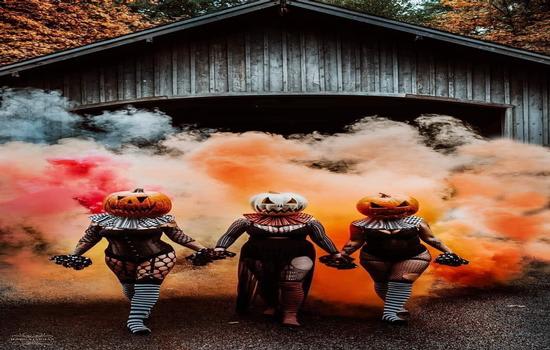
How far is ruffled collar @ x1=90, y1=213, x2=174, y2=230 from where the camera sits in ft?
15.4

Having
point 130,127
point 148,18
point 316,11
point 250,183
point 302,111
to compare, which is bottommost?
point 250,183

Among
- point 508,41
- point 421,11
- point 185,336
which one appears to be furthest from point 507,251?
point 421,11

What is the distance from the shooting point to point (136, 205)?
15.4 ft

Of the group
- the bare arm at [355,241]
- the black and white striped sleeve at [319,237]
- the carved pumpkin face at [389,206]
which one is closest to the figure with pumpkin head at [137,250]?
the black and white striped sleeve at [319,237]

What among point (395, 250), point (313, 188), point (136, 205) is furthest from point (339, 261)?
point (313, 188)

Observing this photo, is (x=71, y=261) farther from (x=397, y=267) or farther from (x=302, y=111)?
(x=302, y=111)

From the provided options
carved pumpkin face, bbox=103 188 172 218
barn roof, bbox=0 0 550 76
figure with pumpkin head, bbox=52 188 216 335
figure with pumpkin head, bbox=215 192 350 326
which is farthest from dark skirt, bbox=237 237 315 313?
barn roof, bbox=0 0 550 76

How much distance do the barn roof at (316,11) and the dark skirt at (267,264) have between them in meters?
3.85

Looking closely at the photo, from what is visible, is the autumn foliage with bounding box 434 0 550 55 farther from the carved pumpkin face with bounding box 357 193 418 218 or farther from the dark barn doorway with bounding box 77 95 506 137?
the carved pumpkin face with bounding box 357 193 418 218

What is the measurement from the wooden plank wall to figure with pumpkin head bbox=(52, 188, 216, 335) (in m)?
3.51

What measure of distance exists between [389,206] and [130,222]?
7.59 feet

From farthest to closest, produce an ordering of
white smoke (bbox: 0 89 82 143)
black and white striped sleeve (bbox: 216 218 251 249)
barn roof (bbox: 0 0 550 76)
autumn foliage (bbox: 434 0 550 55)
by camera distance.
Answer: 1. autumn foliage (bbox: 434 0 550 55)
2. white smoke (bbox: 0 89 82 143)
3. barn roof (bbox: 0 0 550 76)
4. black and white striped sleeve (bbox: 216 218 251 249)

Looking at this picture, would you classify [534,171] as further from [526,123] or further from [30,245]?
[30,245]

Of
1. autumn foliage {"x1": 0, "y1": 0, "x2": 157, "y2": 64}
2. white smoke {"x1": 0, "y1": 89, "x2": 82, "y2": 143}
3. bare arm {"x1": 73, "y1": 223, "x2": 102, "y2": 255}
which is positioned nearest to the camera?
bare arm {"x1": 73, "y1": 223, "x2": 102, "y2": 255}
